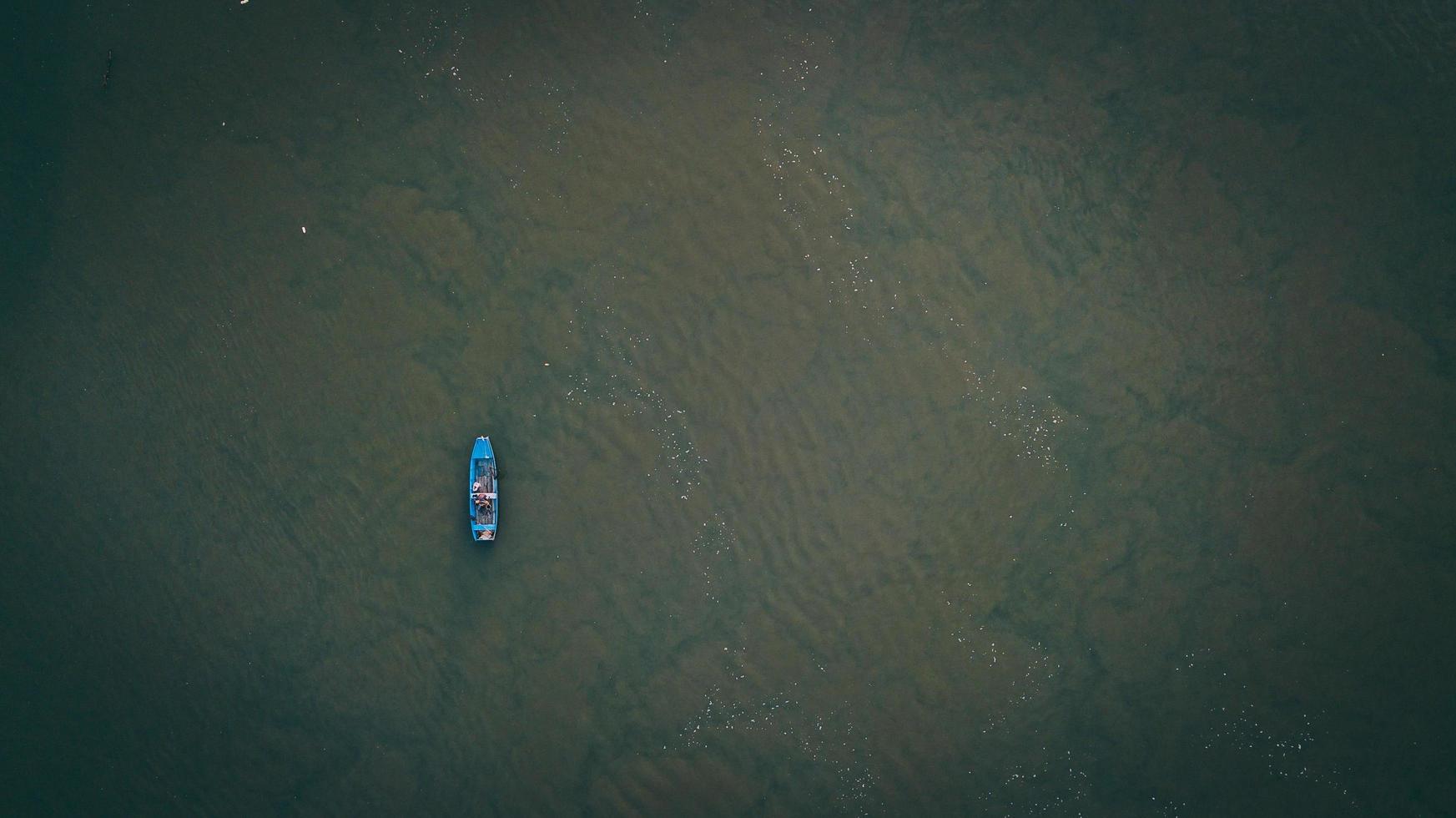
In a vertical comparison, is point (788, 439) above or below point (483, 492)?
above

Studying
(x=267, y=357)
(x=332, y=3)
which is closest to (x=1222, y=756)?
→ (x=267, y=357)

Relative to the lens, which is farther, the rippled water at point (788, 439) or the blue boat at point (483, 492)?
the rippled water at point (788, 439)

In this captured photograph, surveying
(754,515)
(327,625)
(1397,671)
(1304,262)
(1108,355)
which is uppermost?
(1304,262)

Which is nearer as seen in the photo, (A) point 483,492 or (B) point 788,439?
(A) point 483,492

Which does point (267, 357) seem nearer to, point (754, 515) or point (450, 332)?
point (450, 332)
